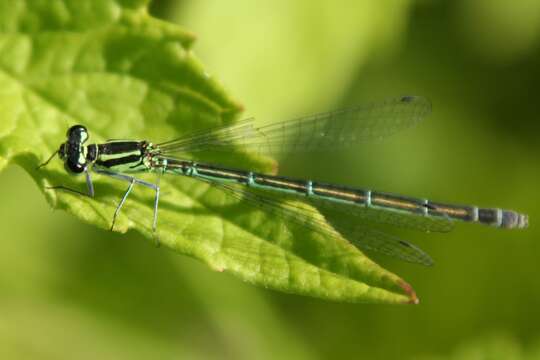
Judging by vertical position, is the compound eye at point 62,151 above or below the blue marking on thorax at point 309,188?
below

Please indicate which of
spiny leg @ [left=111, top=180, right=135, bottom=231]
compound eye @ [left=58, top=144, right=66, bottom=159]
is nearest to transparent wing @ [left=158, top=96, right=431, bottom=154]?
spiny leg @ [left=111, top=180, right=135, bottom=231]

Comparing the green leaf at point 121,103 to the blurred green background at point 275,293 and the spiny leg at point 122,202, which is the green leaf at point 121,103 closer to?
the spiny leg at point 122,202

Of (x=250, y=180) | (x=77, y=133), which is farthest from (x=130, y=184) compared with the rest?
(x=250, y=180)

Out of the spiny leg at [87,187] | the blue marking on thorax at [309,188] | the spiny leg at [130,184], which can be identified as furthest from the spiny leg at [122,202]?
the blue marking on thorax at [309,188]

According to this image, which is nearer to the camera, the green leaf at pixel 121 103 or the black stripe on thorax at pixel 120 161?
the green leaf at pixel 121 103

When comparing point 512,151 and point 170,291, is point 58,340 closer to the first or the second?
point 170,291

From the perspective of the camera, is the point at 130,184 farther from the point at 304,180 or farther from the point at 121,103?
the point at 304,180

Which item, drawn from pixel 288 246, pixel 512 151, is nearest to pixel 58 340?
pixel 288 246
